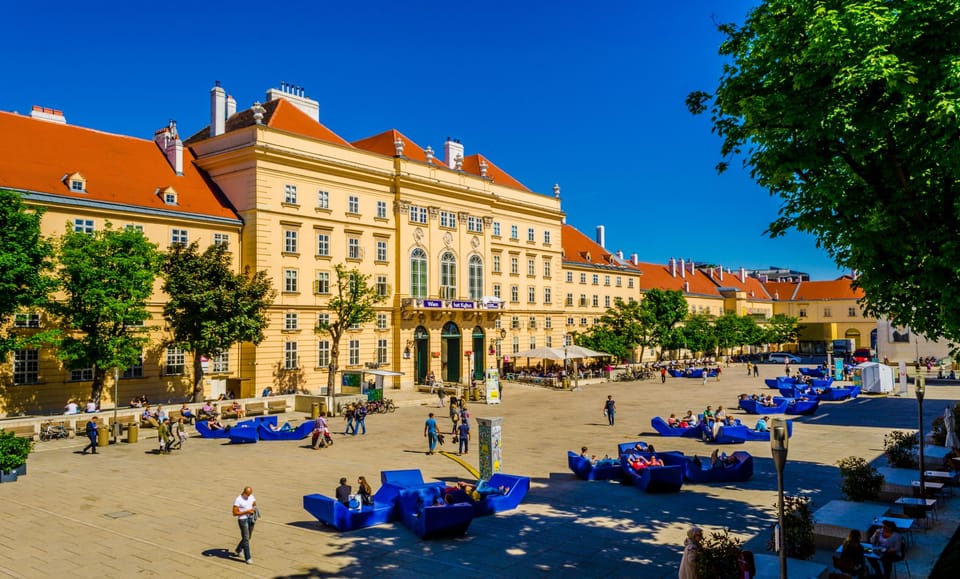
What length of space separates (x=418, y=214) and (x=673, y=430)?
2763 centimetres

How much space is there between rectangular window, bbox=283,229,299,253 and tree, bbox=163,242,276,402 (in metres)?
7.08

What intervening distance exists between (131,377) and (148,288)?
21.3 feet

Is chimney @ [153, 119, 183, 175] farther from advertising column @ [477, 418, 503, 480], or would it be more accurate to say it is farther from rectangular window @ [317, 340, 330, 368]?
advertising column @ [477, 418, 503, 480]

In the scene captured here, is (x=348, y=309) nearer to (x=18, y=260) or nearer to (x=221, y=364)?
(x=221, y=364)

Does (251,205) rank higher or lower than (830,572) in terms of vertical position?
higher

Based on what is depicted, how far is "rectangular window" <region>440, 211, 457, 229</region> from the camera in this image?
5259 centimetres

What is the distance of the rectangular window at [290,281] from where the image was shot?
139 feet

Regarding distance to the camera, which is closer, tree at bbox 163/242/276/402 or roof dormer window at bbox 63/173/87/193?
tree at bbox 163/242/276/402

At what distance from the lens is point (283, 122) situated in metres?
45.2

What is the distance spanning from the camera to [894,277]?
1256 centimetres

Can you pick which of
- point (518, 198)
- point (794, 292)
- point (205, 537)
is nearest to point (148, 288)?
point (205, 537)

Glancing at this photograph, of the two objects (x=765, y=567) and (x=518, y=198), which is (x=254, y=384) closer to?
(x=518, y=198)

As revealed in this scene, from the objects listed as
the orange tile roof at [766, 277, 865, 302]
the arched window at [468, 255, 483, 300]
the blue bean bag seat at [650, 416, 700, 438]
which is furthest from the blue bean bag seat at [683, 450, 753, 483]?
the orange tile roof at [766, 277, 865, 302]

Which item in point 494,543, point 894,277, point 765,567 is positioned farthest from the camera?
point 494,543
